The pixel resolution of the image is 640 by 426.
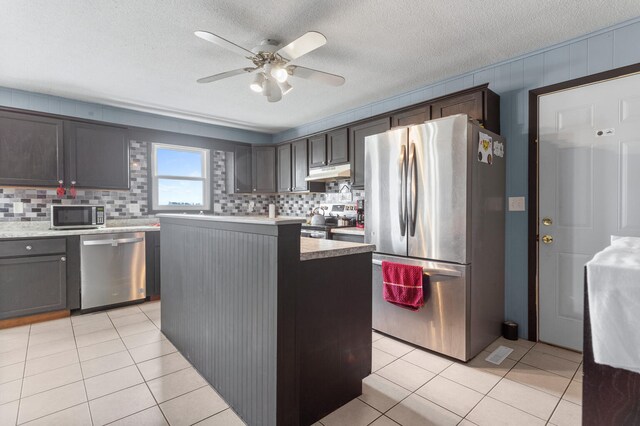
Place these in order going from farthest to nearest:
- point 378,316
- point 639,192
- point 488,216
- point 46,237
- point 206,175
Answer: point 206,175 < point 46,237 < point 378,316 < point 488,216 < point 639,192

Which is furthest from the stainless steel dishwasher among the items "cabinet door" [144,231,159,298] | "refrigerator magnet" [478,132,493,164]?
"refrigerator magnet" [478,132,493,164]

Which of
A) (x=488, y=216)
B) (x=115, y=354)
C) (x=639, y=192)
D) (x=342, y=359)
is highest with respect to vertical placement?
(x=639, y=192)

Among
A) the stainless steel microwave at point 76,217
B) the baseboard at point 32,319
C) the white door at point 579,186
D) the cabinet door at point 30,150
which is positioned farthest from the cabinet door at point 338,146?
the baseboard at point 32,319

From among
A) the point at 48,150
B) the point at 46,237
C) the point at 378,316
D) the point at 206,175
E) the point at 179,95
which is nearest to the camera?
the point at 378,316

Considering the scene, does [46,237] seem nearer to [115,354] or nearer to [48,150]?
[48,150]

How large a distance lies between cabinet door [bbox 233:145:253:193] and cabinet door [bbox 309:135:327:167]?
128 cm

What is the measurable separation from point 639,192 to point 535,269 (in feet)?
3.00

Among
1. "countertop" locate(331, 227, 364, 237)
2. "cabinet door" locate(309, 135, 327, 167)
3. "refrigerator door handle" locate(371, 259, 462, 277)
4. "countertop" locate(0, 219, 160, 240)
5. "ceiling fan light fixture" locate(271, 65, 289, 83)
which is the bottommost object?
"refrigerator door handle" locate(371, 259, 462, 277)

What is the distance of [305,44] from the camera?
202 centimetres

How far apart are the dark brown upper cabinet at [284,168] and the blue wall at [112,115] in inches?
30.6

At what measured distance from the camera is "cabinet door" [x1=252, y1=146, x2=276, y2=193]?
5.38m

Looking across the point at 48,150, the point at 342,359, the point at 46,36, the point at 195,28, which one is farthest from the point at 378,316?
the point at 48,150

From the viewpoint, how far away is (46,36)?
2434mm

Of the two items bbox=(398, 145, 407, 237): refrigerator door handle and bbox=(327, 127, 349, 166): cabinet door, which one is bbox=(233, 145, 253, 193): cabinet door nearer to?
bbox=(327, 127, 349, 166): cabinet door
